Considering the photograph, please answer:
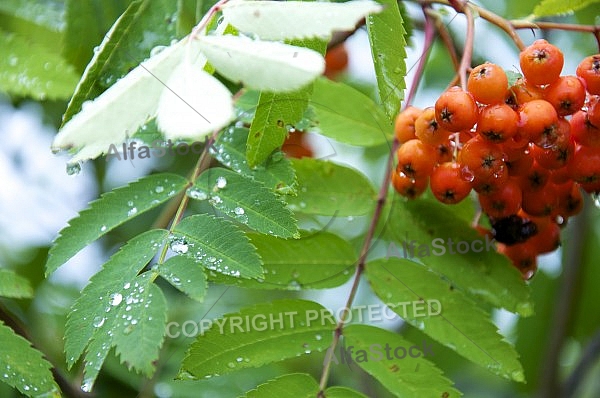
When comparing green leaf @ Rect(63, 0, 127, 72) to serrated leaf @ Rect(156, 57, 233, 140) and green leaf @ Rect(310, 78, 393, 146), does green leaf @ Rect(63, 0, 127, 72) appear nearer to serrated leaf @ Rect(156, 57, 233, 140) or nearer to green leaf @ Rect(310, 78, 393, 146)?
green leaf @ Rect(310, 78, 393, 146)

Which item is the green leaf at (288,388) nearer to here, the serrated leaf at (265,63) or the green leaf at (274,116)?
the green leaf at (274,116)

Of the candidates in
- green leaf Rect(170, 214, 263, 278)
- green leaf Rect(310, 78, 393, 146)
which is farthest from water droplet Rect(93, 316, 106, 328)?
green leaf Rect(310, 78, 393, 146)

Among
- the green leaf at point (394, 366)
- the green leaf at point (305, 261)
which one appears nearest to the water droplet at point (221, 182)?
the green leaf at point (305, 261)

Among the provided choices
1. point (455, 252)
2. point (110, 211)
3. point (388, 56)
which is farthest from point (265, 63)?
point (455, 252)

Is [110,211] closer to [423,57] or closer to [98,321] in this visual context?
[98,321]

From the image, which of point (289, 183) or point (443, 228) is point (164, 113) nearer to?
point (289, 183)

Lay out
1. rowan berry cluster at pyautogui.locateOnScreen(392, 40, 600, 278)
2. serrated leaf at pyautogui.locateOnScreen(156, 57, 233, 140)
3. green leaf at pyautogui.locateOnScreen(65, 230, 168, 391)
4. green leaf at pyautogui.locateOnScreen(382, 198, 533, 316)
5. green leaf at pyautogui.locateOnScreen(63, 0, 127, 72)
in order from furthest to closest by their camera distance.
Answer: green leaf at pyautogui.locateOnScreen(63, 0, 127, 72)
green leaf at pyautogui.locateOnScreen(382, 198, 533, 316)
rowan berry cluster at pyautogui.locateOnScreen(392, 40, 600, 278)
green leaf at pyautogui.locateOnScreen(65, 230, 168, 391)
serrated leaf at pyautogui.locateOnScreen(156, 57, 233, 140)

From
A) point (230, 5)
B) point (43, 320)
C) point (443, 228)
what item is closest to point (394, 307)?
point (443, 228)
